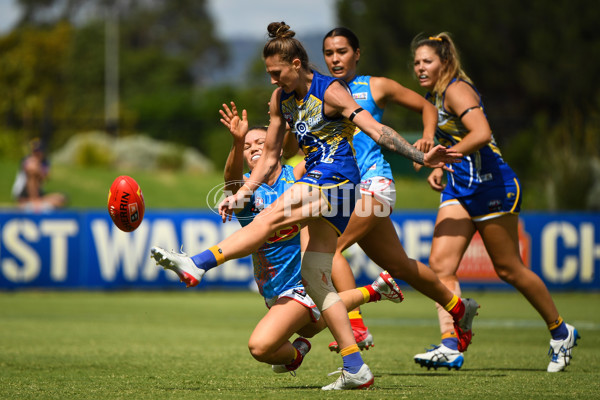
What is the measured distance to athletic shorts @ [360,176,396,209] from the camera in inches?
Result: 239

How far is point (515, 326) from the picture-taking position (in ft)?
33.3

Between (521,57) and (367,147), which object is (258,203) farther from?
(521,57)

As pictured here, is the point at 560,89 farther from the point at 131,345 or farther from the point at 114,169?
the point at 131,345

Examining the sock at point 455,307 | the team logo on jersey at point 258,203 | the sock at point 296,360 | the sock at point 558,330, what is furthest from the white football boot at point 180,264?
the sock at point 558,330

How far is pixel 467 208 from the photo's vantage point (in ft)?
21.5

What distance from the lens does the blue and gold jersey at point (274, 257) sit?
5.60 meters

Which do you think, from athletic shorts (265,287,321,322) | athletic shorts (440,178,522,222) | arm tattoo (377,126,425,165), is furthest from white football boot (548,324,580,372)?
arm tattoo (377,126,425,165)

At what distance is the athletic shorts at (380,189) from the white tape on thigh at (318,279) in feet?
3.44

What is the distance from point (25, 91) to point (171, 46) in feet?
152

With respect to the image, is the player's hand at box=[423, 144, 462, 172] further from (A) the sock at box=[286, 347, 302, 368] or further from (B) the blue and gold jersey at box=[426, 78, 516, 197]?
(A) the sock at box=[286, 347, 302, 368]

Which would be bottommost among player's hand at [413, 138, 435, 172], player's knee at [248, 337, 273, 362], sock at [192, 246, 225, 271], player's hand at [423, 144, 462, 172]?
player's knee at [248, 337, 273, 362]

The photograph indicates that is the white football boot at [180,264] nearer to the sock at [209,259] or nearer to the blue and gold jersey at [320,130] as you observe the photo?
the sock at [209,259]

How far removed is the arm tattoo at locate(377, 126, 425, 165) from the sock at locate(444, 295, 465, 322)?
1.68 m

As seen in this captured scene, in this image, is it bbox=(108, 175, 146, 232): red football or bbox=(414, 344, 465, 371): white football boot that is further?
bbox=(414, 344, 465, 371): white football boot
